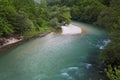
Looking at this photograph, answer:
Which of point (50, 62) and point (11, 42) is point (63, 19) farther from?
point (50, 62)

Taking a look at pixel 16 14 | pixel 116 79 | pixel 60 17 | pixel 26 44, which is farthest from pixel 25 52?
pixel 60 17

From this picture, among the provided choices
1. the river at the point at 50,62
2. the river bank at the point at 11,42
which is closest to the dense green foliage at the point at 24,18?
the river bank at the point at 11,42

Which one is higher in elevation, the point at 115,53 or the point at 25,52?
the point at 115,53

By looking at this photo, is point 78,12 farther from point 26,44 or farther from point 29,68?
point 29,68

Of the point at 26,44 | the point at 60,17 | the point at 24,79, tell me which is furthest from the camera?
the point at 60,17

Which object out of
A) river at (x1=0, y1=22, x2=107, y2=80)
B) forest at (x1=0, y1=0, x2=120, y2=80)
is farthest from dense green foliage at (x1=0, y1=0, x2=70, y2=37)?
river at (x1=0, y1=22, x2=107, y2=80)

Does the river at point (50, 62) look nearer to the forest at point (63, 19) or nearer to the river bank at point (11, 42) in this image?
the river bank at point (11, 42)

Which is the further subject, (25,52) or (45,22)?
(45,22)

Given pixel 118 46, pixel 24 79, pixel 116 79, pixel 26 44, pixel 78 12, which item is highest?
pixel 116 79
